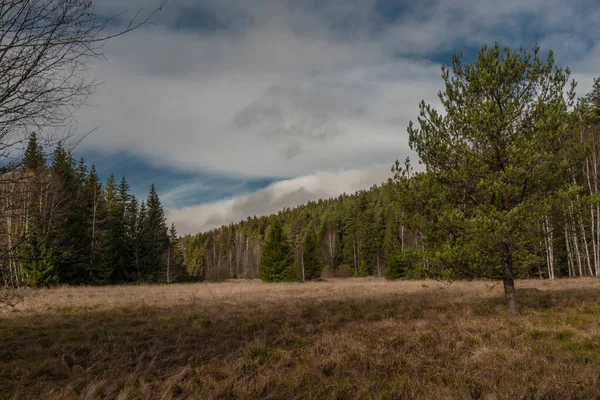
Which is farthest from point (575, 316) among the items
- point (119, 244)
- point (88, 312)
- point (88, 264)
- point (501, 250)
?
point (119, 244)

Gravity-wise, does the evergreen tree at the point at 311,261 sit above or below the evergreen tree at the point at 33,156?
below

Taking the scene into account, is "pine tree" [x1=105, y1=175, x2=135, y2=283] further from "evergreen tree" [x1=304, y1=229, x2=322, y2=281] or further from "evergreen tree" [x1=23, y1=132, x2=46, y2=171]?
"evergreen tree" [x1=23, y1=132, x2=46, y2=171]

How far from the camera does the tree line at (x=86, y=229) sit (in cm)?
443

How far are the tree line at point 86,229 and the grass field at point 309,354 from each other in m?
1.92

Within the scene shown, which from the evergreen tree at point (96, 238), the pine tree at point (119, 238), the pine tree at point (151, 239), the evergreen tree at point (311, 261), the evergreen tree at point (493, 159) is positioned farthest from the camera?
the evergreen tree at point (311, 261)

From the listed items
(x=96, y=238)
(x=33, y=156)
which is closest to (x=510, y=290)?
(x=33, y=156)

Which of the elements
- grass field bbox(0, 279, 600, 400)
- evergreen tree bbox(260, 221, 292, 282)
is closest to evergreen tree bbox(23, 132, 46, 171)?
grass field bbox(0, 279, 600, 400)

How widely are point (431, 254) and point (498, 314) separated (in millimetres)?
2927

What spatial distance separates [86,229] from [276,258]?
18.3 metres

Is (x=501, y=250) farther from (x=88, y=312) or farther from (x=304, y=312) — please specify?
(x=88, y=312)

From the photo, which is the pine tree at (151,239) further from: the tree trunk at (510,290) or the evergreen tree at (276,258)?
the tree trunk at (510,290)

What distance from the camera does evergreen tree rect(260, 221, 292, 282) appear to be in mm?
36562

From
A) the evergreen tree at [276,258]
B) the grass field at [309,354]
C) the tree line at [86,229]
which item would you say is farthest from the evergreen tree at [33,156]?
the evergreen tree at [276,258]

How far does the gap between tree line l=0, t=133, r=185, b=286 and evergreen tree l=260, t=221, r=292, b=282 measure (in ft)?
45.4
